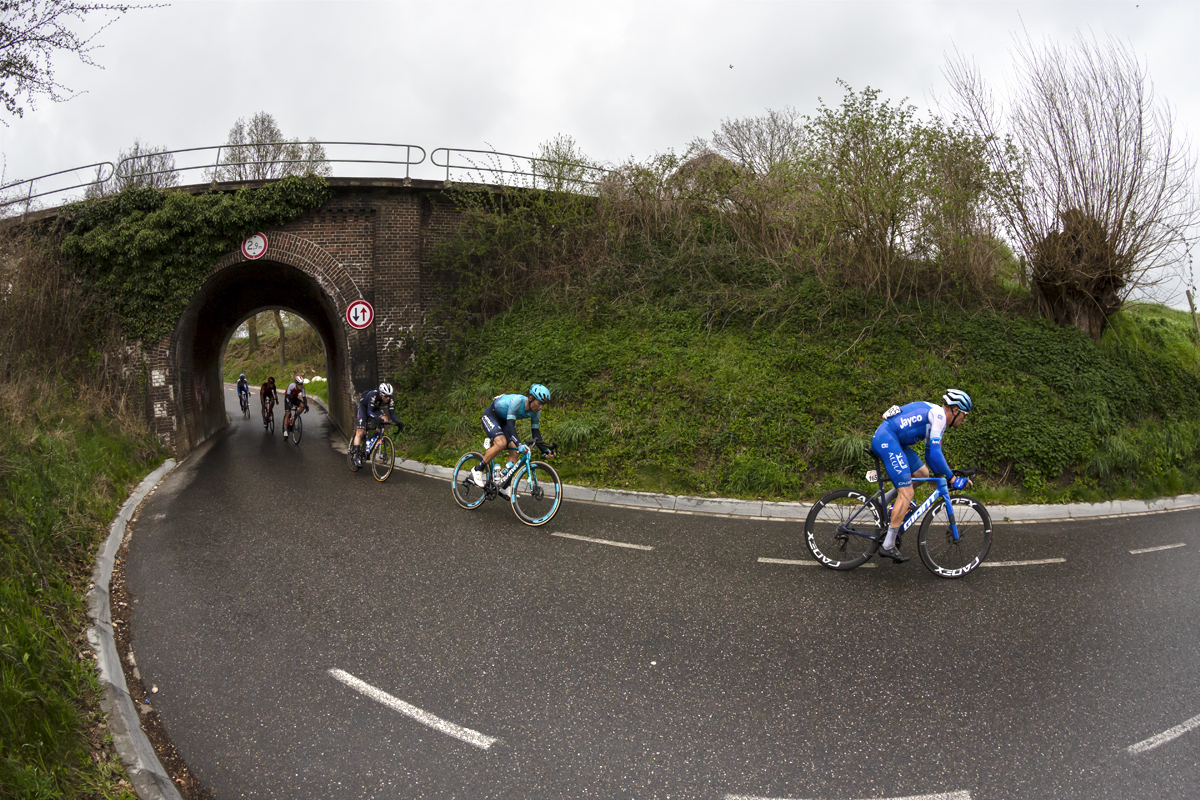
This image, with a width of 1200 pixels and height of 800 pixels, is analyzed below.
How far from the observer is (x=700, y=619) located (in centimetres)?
498

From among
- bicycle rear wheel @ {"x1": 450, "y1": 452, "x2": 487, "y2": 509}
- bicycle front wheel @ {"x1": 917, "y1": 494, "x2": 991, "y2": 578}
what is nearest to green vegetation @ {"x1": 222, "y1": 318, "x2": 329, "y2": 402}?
bicycle rear wheel @ {"x1": 450, "y1": 452, "x2": 487, "y2": 509}

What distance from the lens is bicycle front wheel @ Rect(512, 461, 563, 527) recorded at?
754 centimetres

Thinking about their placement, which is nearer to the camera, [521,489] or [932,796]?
[932,796]

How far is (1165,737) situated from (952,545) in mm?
2569

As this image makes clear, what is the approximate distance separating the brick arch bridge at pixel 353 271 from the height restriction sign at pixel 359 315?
0.25 m

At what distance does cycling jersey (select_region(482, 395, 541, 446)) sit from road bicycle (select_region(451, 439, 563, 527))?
0.60ft

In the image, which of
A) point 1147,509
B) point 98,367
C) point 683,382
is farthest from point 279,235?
point 1147,509

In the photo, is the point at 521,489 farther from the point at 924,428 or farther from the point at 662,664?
the point at 924,428

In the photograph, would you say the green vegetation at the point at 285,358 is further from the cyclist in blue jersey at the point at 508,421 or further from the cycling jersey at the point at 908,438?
the cycling jersey at the point at 908,438

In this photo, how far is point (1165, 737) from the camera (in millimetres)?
3545

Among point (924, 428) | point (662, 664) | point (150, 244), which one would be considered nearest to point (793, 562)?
point (924, 428)

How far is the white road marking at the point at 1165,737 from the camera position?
3443 millimetres

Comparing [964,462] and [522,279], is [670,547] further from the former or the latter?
[522,279]

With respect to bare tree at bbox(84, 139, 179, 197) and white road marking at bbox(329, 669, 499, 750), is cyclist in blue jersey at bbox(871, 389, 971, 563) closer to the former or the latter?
white road marking at bbox(329, 669, 499, 750)
